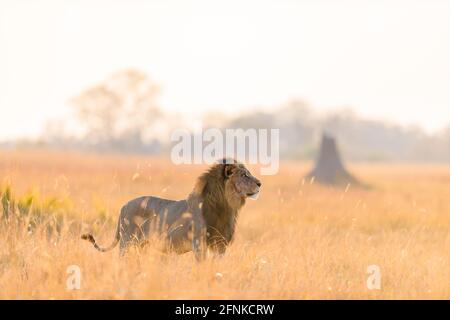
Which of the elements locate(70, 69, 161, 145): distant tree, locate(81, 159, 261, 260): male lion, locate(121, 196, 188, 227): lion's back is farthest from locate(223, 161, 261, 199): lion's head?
locate(70, 69, 161, 145): distant tree

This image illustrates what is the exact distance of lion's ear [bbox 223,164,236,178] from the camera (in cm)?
727

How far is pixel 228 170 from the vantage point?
7.30m

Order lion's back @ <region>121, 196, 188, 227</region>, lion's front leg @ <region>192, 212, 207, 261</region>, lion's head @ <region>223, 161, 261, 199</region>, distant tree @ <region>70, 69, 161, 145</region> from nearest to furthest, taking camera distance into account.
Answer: lion's front leg @ <region>192, 212, 207, 261</region> < lion's head @ <region>223, 161, 261, 199</region> < lion's back @ <region>121, 196, 188, 227</region> < distant tree @ <region>70, 69, 161, 145</region>

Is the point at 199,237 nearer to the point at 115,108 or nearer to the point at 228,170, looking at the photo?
the point at 228,170

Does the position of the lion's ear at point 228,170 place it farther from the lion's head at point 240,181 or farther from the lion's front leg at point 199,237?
the lion's front leg at point 199,237

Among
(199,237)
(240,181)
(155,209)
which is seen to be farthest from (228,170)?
(155,209)

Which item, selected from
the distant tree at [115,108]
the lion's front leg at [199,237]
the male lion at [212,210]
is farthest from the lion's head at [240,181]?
the distant tree at [115,108]

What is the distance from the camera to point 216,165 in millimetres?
7312

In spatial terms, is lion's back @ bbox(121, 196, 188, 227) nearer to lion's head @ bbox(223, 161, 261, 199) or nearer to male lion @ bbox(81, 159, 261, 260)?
male lion @ bbox(81, 159, 261, 260)

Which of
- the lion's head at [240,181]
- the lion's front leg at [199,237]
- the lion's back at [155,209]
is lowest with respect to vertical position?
the lion's front leg at [199,237]

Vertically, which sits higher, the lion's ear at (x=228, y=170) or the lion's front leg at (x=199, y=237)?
the lion's ear at (x=228, y=170)

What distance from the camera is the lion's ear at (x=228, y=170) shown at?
7270 millimetres
